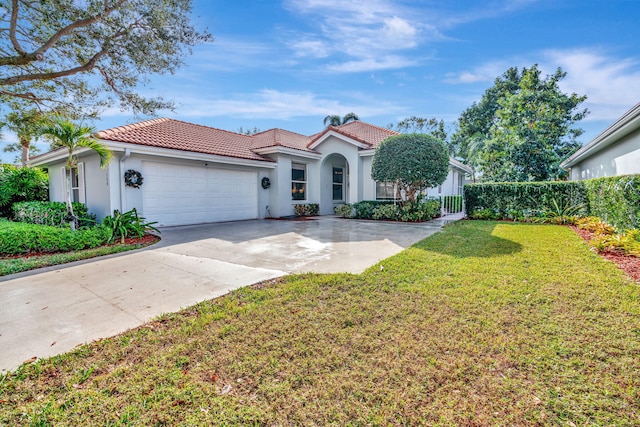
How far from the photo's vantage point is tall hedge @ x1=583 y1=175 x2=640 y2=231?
6895 millimetres

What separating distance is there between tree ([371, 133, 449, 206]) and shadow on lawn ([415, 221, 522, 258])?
3.82 m

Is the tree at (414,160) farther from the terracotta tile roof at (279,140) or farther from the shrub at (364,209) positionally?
the terracotta tile roof at (279,140)

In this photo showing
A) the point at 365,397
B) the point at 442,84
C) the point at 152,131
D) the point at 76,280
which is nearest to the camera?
the point at 365,397

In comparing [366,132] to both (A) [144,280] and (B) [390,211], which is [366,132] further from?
(A) [144,280]

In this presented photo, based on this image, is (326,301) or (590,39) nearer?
(326,301)

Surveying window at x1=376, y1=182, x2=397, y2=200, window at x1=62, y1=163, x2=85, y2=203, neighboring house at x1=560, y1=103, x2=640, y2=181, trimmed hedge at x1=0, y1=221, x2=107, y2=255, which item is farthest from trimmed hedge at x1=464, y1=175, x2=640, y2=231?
window at x1=62, y1=163, x2=85, y2=203

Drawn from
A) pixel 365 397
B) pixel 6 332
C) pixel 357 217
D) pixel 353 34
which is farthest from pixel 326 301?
pixel 357 217

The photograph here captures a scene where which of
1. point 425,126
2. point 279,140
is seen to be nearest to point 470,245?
point 279,140

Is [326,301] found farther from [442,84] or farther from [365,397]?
[442,84]

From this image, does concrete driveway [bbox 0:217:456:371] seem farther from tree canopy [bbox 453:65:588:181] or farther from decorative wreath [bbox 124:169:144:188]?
tree canopy [bbox 453:65:588:181]

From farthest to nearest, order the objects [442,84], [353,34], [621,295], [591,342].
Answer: [442,84] < [353,34] < [621,295] < [591,342]

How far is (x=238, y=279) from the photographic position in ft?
17.0

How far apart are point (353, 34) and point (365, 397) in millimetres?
11535

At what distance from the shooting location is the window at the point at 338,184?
62.0 feet
